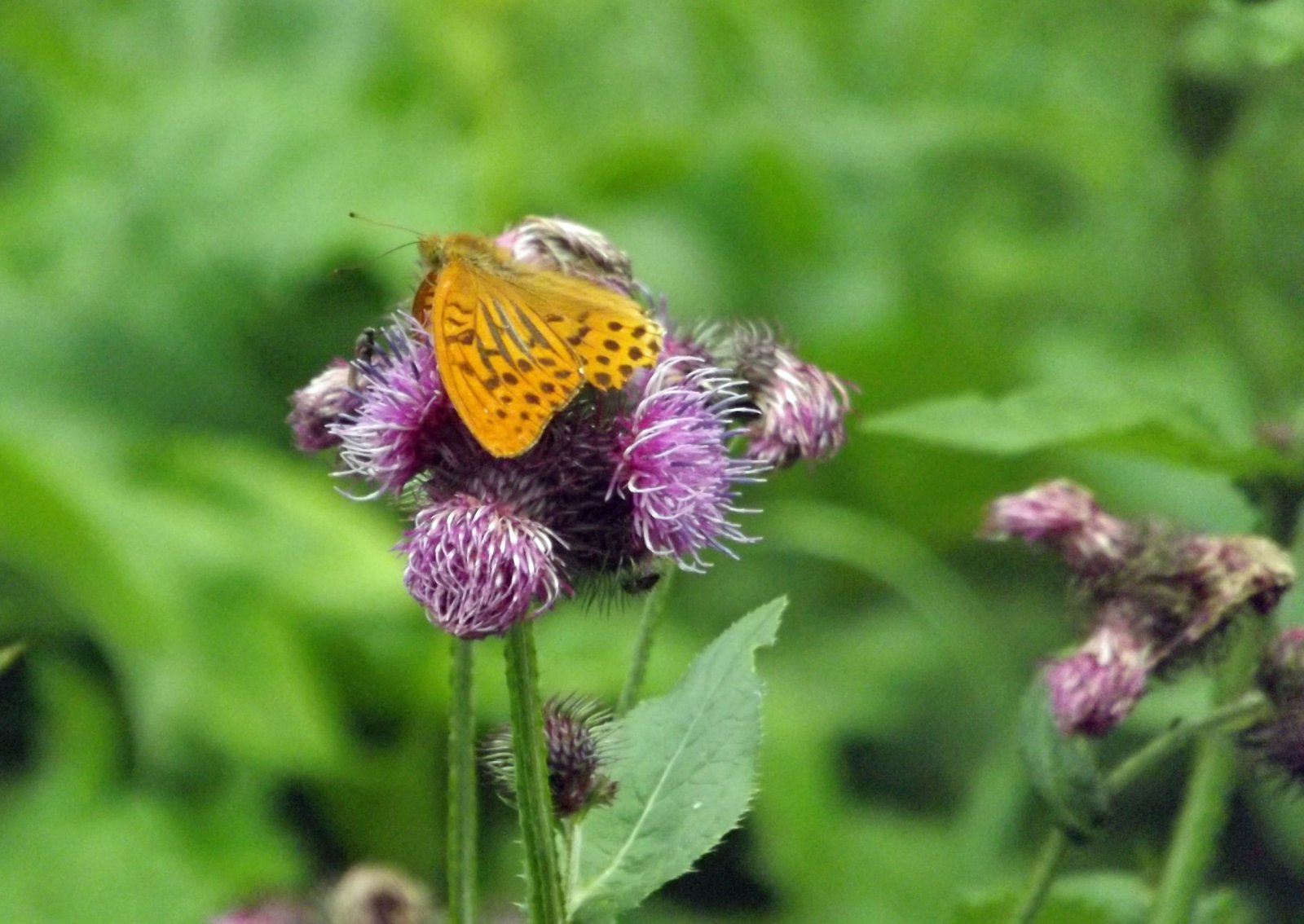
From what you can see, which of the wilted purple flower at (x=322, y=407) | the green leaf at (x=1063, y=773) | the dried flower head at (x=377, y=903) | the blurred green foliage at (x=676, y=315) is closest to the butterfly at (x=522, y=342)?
the wilted purple flower at (x=322, y=407)

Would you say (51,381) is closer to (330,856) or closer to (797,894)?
(330,856)

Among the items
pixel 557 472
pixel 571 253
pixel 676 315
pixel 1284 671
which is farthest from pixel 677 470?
pixel 676 315

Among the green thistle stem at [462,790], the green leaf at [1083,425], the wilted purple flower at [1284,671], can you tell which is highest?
the green leaf at [1083,425]

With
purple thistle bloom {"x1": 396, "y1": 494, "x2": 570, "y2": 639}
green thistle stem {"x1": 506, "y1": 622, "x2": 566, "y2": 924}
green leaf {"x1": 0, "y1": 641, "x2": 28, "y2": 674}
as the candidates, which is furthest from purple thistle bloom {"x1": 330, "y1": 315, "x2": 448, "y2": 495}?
green leaf {"x1": 0, "y1": 641, "x2": 28, "y2": 674}

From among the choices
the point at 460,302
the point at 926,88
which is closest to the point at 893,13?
the point at 926,88

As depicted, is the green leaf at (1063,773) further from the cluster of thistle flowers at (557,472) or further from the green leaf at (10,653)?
the green leaf at (10,653)

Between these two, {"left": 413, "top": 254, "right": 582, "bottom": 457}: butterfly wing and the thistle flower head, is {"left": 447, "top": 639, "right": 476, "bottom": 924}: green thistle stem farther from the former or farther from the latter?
the thistle flower head
